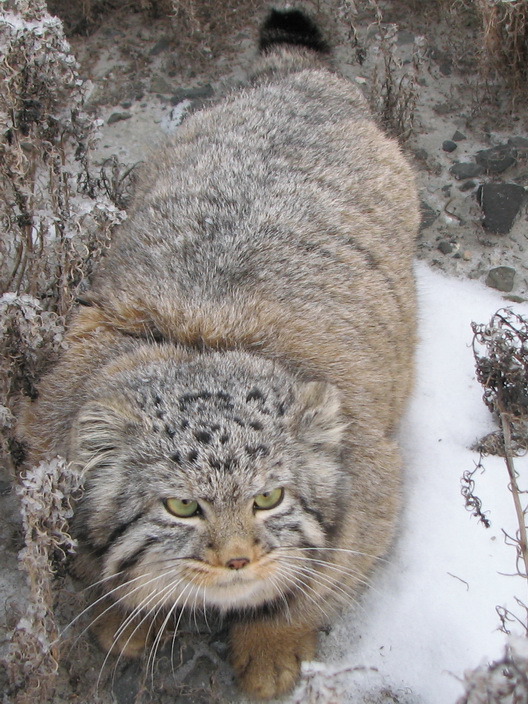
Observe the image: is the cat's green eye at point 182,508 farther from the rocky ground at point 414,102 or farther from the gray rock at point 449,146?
the gray rock at point 449,146

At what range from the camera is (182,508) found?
9.05 feet

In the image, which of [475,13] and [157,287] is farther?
[475,13]

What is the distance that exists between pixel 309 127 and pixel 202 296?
1.54 m

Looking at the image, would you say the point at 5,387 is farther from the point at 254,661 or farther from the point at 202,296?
the point at 254,661

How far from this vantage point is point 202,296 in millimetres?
3406

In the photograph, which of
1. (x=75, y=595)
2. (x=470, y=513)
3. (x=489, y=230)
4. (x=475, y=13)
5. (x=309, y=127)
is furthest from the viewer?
(x=475, y=13)

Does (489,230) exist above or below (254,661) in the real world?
above

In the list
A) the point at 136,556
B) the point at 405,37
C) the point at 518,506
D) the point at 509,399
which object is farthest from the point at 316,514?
the point at 405,37

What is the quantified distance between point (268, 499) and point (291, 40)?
159 inches

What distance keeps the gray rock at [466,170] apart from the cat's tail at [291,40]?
3.93 feet

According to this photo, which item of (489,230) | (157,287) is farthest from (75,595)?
(489,230)

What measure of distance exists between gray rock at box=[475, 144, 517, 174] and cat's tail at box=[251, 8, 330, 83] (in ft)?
4.27

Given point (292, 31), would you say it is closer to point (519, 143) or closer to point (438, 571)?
point (519, 143)

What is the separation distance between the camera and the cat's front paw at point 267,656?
3324 millimetres
